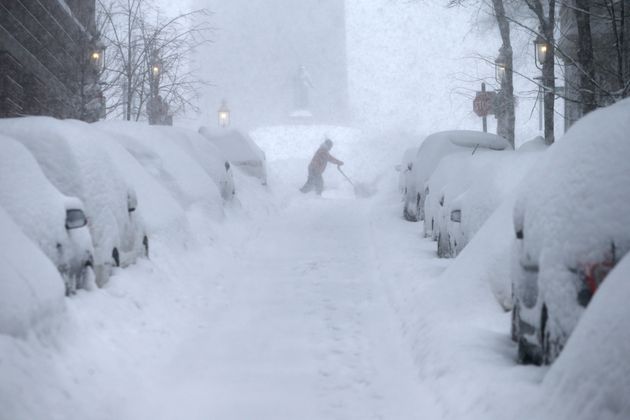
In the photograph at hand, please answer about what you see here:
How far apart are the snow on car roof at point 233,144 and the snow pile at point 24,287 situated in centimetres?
1626

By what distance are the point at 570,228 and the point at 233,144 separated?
18.5 m

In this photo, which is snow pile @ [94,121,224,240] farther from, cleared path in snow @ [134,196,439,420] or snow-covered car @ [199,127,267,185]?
snow-covered car @ [199,127,267,185]

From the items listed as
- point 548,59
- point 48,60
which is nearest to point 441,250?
point 548,59

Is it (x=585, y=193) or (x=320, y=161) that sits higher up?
(x=585, y=193)

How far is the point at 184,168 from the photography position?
13281 millimetres

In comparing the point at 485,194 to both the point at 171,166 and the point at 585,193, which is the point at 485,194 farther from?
the point at 171,166

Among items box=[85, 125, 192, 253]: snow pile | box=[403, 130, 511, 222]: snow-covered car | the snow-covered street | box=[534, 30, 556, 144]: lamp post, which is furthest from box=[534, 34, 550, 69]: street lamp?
box=[85, 125, 192, 253]: snow pile

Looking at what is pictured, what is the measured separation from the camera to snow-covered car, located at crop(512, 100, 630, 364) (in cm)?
400

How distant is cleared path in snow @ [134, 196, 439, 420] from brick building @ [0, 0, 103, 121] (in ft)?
40.9

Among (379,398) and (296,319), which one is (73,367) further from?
(296,319)

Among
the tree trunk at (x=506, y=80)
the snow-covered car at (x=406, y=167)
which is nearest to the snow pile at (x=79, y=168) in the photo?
the snow-covered car at (x=406, y=167)

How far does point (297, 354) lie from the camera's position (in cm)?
654

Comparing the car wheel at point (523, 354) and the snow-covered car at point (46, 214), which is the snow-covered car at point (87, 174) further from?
the car wheel at point (523, 354)

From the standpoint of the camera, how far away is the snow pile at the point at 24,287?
454 cm
